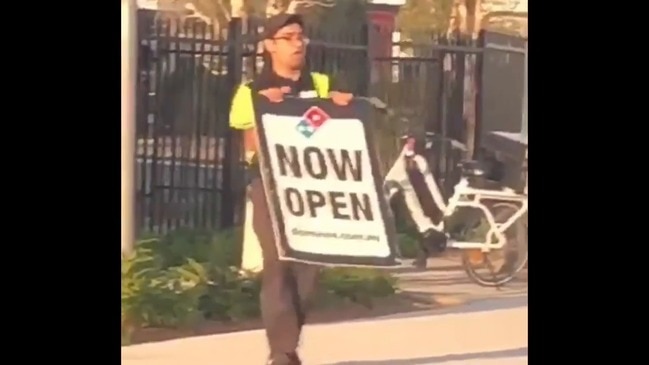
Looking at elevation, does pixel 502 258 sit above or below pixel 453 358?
above

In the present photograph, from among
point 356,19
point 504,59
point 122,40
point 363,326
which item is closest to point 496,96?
point 504,59

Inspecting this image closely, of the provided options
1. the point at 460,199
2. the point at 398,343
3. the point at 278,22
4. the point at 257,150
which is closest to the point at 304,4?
the point at 278,22

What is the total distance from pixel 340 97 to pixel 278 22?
0.10m

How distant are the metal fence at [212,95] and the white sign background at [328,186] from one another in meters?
0.03

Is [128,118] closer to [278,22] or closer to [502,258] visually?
[278,22]

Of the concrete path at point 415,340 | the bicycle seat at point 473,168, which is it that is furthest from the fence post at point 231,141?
the bicycle seat at point 473,168

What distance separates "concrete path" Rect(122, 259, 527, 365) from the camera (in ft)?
3.06

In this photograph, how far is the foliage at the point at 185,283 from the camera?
0.92 m

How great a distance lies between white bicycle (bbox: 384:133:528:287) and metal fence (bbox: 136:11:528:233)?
27 mm

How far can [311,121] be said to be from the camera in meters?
0.94

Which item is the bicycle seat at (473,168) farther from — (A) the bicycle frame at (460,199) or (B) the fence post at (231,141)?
(B) the fence post at (231,141)

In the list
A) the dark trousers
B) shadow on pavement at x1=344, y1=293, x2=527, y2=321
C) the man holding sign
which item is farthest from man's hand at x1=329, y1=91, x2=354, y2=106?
shadow on pavement at x1=344, y1=293, x2=527, y2=321

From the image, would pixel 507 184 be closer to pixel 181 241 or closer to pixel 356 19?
pixel 356 19
